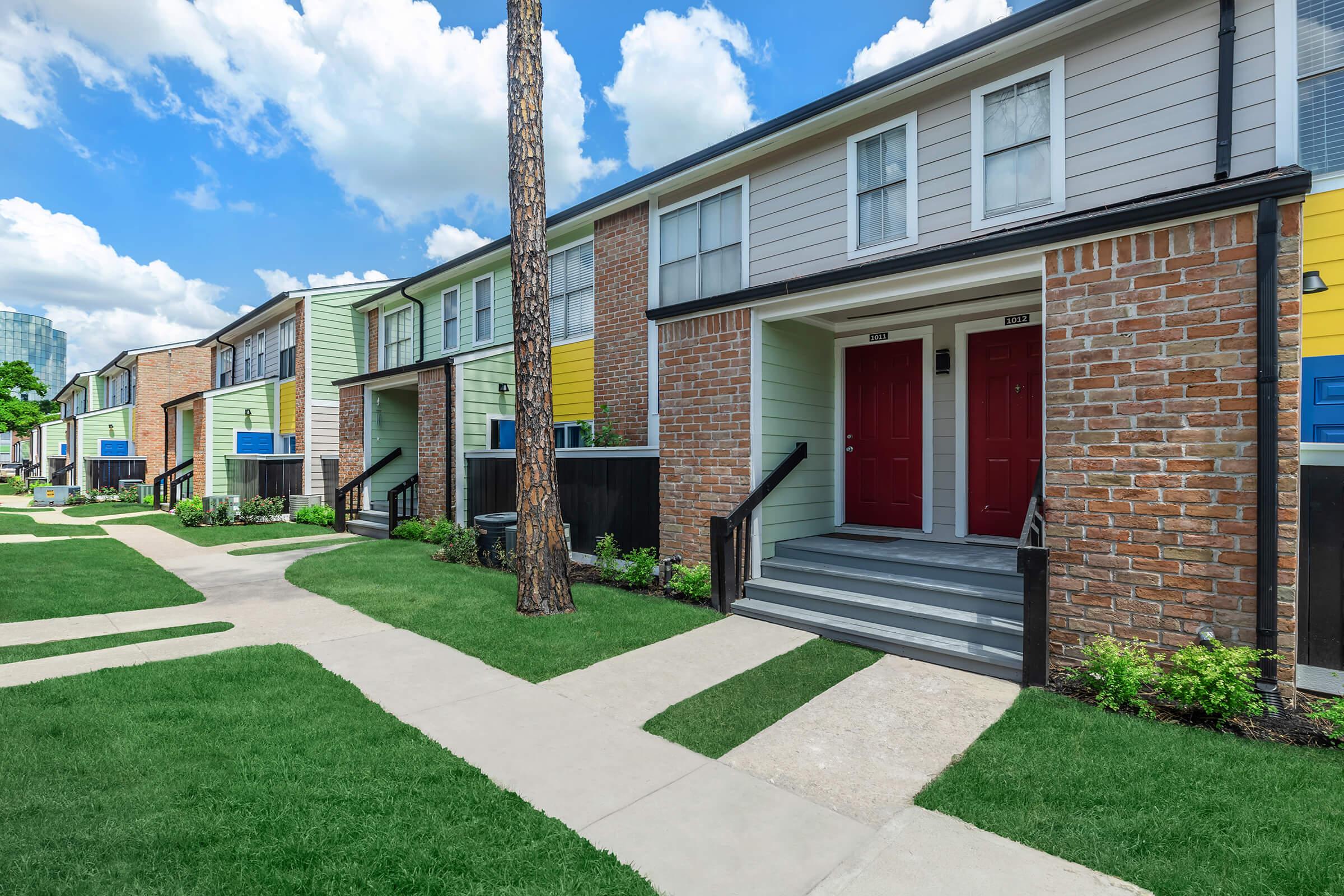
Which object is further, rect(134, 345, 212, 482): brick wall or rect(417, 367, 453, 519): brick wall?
rect(134, 345, 212, 482): brick wall

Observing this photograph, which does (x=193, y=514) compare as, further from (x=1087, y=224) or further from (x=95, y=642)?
(x=1087, y=224)

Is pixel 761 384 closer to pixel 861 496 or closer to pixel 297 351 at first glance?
pixel 861 496

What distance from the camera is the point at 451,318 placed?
14.1 m

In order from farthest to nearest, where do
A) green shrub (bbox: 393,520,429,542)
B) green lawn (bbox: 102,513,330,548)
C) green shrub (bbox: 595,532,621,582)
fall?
green lawn (bbox: 102,513,330,548)
green shrub (bbox: 393,520,429,542)
green shrub (bbox: 595,532,621,582)

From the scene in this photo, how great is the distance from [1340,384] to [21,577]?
14009 mm

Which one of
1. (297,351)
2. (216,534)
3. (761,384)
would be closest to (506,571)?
(761,384)

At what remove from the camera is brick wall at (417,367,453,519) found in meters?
11.5

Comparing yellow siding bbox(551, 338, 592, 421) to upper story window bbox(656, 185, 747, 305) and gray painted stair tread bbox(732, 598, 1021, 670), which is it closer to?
upper story window bbox(656, 185, 747, 305)

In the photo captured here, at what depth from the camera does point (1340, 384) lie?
15.1 ft

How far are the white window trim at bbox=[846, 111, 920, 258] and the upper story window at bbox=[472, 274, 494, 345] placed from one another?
798 cm

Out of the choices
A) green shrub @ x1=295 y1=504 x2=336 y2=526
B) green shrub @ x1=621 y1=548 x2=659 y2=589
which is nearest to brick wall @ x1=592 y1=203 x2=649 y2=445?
green shrub @ x1=621 y1=548 x2=659 y2=589

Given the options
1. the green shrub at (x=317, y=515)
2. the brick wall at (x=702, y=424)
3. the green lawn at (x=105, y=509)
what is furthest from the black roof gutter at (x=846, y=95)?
the green lawn at (x=105, y=509)

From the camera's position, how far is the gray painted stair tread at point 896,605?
4.99 metres

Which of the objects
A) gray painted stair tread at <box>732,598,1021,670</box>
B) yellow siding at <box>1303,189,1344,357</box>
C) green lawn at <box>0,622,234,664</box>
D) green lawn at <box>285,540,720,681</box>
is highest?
yellow siding at <box>1303,189,1344,357</box>
